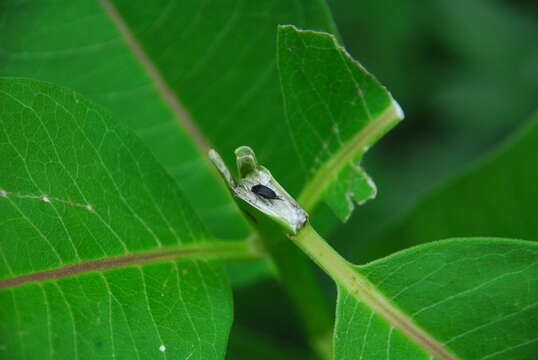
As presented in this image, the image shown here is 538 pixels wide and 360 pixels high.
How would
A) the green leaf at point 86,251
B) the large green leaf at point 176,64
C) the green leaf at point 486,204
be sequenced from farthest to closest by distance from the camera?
the green leaf at point 486,204
the large green leaf at point 176,64
the green leaf at point 86,251

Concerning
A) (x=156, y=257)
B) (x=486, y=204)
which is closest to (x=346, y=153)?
(x=156, y=257)

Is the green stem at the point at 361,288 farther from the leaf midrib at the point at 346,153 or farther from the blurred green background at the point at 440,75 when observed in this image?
the blurred green background at the point at 440,75

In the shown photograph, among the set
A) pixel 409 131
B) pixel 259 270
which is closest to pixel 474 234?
pixel 259 270

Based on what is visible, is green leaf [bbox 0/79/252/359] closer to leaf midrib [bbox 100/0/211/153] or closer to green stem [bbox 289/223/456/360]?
green stem [bbox 289/223/456/360]

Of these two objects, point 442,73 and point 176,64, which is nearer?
point 176,64

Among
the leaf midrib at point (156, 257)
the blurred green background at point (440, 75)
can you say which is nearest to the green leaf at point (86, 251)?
the leaf midrib at point (156, 257)

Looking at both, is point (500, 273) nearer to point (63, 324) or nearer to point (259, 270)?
point (63, 324)

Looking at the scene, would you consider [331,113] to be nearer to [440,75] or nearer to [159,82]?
[159,82]

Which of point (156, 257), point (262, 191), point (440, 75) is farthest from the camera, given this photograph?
point (440, 75)
